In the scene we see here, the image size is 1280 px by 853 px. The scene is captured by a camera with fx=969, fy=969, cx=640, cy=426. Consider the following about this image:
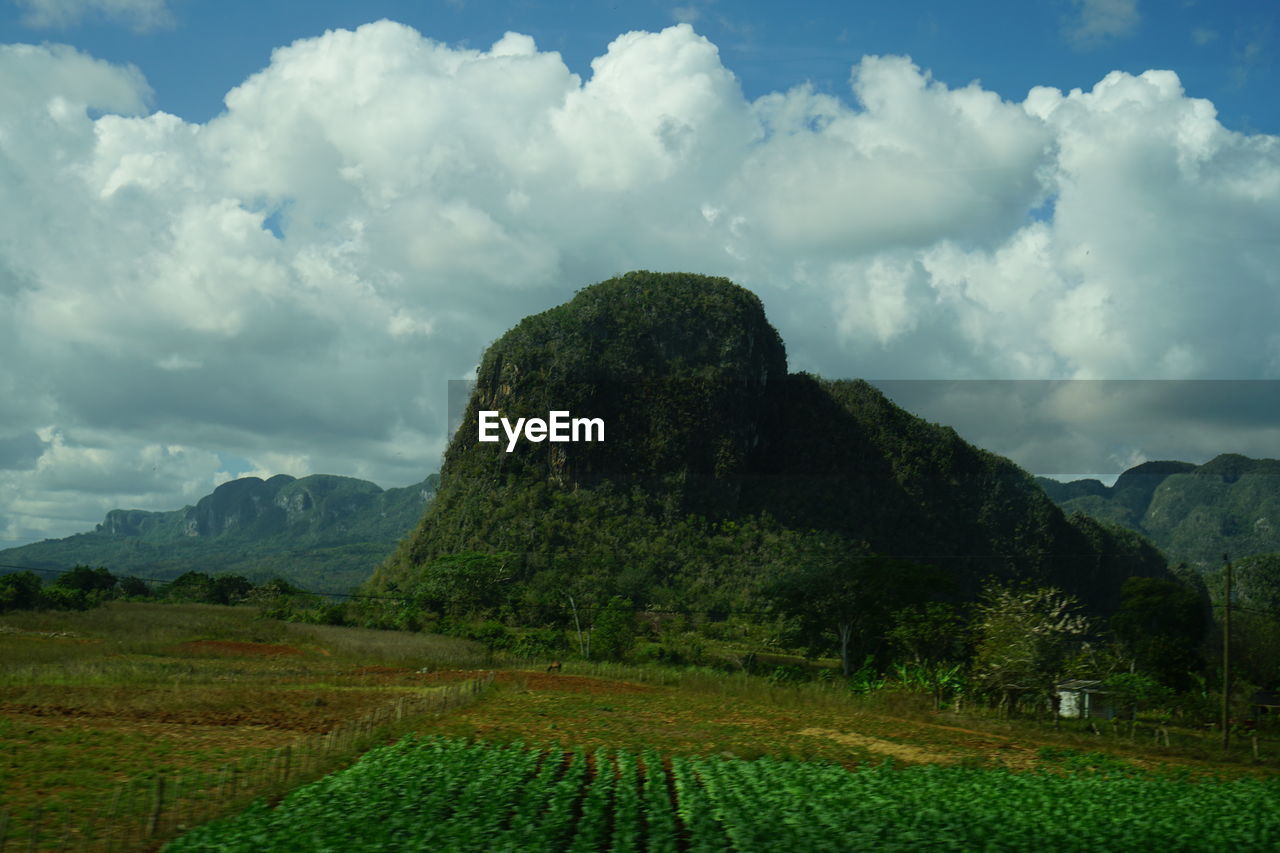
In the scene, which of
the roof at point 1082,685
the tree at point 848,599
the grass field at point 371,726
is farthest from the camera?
the tree at point 848,599

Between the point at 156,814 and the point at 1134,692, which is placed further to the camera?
the point at 1134,692

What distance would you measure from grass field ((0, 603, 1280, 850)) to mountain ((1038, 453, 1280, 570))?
98.2m

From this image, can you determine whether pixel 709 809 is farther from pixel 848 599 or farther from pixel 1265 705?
pixel 1265 705

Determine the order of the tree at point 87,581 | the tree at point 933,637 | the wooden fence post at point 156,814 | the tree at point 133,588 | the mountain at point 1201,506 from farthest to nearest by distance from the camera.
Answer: the mountain at point 1201,506 < the tree at point 133,588 < the tree at point 87,581 < the tree at point 933,637 < the wooden fence post at point 156,814

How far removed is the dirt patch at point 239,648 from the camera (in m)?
45.3

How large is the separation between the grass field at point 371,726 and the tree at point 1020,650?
9.40 ft

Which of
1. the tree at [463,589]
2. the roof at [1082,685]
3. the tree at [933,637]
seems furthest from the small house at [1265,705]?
the tree at [463,589]

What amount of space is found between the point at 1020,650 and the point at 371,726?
2428 centimetres

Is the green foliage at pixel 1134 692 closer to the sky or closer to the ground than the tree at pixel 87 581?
closer to the ground

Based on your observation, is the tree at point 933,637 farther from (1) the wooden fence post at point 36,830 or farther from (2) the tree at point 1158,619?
(1) the wooden fence post at point 36,830

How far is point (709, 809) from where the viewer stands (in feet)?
49.2

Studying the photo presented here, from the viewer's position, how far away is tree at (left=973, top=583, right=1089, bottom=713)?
117 ft

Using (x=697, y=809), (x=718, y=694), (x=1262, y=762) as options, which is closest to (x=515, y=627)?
(x=718, y=694)

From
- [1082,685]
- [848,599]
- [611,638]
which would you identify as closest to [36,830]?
[611,638]
